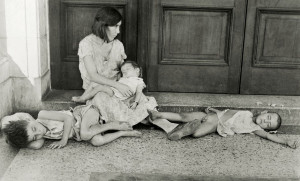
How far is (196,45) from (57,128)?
171 cm

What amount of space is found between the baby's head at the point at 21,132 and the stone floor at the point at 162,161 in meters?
0.11

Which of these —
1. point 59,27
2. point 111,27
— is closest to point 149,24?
point 111,27

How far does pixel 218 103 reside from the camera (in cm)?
454

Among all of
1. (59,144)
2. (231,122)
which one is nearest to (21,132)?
(59,144)

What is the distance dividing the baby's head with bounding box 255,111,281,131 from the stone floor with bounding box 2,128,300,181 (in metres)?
0.16

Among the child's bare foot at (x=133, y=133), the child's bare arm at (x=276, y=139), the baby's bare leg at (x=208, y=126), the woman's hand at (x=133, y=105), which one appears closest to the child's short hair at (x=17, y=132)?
the child's bare foot at (x=133, y=133)

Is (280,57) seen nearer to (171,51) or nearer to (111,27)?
(171,51)

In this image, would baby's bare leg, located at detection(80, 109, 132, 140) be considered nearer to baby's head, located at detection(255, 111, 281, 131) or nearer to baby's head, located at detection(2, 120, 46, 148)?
baby's head, located at detection(2, 120, 46, 148)

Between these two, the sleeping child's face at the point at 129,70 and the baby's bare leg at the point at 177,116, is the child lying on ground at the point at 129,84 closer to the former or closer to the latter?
the sleeping child's face at the point at 129,70

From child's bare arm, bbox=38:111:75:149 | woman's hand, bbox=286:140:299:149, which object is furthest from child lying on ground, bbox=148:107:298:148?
child's bare arm, bbox=38:111:75:149

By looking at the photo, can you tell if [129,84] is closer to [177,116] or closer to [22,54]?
[177,116]

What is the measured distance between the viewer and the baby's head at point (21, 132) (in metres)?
3.58

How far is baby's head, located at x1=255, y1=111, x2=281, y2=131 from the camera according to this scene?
414cm

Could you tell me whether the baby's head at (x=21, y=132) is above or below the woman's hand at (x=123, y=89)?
below
